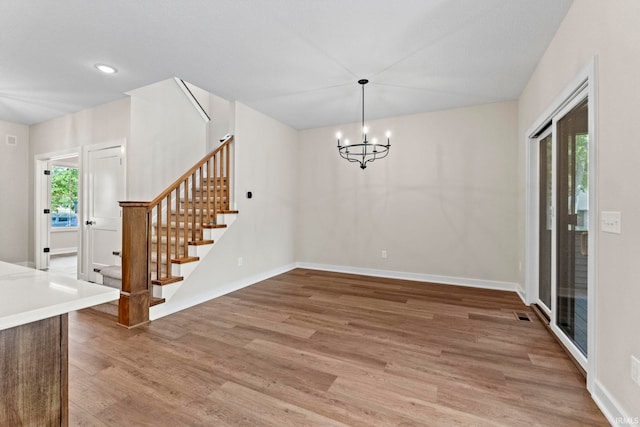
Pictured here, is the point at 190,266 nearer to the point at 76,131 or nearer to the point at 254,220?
the point at 254,220

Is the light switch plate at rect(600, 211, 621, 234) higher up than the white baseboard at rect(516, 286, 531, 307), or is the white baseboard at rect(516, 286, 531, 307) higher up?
the light switch plate at rect(600, 211, 621, 234)

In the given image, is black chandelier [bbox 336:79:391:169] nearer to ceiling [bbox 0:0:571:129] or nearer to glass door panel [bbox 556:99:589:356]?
ceiling [bbox 0:0:571:129]

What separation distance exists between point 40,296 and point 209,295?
294cm

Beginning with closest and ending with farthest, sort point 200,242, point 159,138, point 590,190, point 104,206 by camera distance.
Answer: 1. point 590,190
2. point 200,242
3. point 104,206
4. point 159,138

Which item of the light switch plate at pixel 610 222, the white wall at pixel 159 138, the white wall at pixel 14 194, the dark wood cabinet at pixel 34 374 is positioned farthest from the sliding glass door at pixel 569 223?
the white wall at pixel 14 194

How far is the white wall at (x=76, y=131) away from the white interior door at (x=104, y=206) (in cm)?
27

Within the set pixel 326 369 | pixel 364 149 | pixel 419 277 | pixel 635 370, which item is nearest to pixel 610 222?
pixel 635 370

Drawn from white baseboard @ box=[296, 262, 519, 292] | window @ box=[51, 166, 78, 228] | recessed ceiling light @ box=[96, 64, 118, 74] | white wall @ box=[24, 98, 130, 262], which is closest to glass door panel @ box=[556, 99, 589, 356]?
white baseboard @ box=[296, 262, 519, 292]

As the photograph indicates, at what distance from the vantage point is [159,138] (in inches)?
178

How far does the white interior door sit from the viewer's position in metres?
4.19

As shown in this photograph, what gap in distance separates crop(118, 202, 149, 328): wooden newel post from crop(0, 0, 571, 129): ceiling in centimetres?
158

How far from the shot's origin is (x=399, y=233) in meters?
4.81

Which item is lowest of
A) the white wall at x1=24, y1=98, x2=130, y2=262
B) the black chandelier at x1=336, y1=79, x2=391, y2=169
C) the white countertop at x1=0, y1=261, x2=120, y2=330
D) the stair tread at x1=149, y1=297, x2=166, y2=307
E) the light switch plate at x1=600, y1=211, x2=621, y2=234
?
the stair tread at x1=149, y1=297, x2=166, y2=307

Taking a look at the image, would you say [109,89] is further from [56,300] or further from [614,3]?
[614,3]
